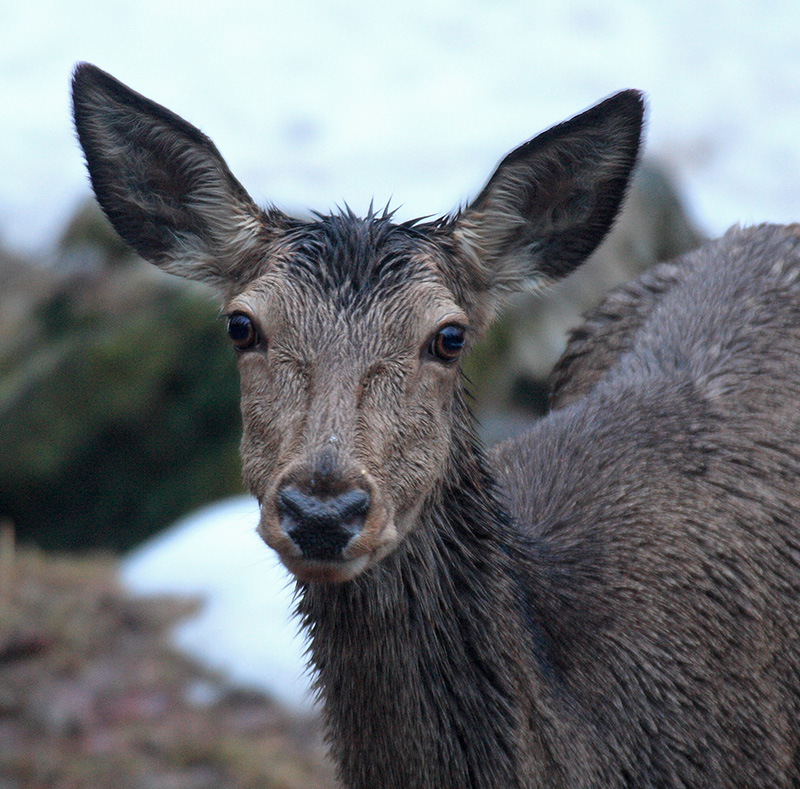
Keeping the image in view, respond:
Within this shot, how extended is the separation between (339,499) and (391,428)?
0.40 metres

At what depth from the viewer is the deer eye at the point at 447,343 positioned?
3.72 m

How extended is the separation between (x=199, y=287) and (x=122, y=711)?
406cm

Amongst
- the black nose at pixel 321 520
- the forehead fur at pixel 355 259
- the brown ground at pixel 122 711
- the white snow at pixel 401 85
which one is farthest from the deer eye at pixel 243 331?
the white snow at pixel 401 85

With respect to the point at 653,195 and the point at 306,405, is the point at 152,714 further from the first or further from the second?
the point at 653,195

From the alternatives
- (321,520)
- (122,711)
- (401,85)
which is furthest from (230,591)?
(401,85)

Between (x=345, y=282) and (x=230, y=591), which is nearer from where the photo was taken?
(x=345, y=282)

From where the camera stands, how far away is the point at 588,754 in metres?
3.77

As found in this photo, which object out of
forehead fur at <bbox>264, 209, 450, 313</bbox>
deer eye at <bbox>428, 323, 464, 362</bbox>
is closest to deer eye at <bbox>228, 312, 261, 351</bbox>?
forehead fur at <bbox>264, 209, 450, 313</bbox>

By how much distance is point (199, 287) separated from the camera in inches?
388

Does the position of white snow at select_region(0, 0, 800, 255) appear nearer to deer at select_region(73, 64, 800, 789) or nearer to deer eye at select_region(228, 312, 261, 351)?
deer at select_region(73, 64, 800, 789)

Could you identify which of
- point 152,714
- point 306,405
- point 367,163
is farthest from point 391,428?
point 367,163

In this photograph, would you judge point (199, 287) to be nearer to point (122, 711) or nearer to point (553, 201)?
point (122, 711)

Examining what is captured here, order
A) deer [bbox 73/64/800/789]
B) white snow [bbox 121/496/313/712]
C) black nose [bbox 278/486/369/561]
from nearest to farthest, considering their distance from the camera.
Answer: black nose [bbox 278/486/369/561], deer [bbox 73/64/800/789], white snow [bbox 121/496/313/712]

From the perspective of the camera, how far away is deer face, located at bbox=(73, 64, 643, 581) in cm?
327
